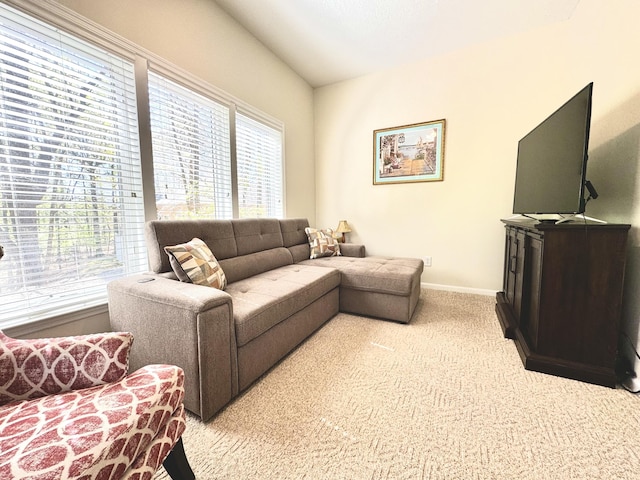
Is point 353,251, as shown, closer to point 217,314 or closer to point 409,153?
point 409,153

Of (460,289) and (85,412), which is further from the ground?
(85,412)

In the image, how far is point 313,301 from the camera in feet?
6.66

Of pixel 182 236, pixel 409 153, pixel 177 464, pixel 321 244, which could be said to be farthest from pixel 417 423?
pixel 409 153

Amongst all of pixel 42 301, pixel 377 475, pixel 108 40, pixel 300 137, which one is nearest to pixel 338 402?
pixel 377 475

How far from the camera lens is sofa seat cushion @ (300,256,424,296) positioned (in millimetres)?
2221

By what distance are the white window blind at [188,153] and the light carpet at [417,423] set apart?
1.57 m

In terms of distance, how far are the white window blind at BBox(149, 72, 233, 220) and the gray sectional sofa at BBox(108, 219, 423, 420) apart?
34 cm

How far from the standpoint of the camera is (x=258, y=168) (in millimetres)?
3078

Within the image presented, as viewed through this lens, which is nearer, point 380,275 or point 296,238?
point 380,275

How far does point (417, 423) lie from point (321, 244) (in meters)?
2.13

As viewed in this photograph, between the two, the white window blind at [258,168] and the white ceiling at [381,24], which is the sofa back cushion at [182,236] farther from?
the white ceiling at [381,24]

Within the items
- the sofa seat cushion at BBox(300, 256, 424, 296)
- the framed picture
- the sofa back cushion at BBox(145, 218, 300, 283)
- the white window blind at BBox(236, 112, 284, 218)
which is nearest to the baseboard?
the sofa seat cushion at BBox(300, 256, 424, 296)

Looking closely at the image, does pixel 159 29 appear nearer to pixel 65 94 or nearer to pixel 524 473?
pixel 65 94

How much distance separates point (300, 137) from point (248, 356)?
10.2ft
